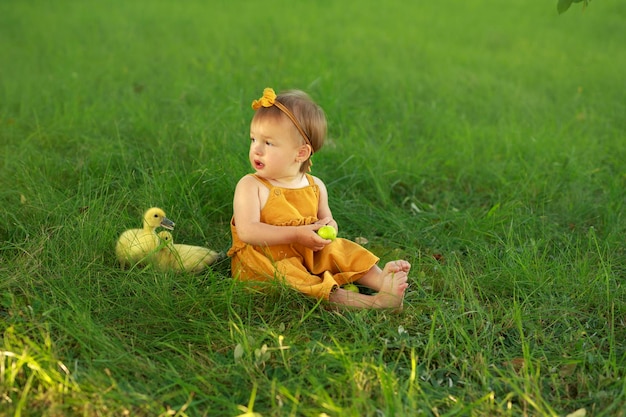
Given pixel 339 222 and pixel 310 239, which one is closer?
pixel 310 239

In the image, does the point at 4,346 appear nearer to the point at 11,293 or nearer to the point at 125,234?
the point at 11,293

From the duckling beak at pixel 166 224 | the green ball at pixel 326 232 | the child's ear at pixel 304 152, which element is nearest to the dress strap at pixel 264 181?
the child's ear at pixel 304 152

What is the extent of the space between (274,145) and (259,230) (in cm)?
37

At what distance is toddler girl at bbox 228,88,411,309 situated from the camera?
9.67 ft

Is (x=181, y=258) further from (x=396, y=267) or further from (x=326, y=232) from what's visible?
(x=396, y=267)

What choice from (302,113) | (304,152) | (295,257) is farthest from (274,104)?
(295,257)

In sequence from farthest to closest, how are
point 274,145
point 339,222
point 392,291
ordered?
point 339,222, point 274,145, point 392,291

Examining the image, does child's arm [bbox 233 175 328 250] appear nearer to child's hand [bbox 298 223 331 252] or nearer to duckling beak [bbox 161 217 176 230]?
child's hand [bbox 298 223 331 252]

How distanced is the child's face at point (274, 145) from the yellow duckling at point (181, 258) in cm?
46

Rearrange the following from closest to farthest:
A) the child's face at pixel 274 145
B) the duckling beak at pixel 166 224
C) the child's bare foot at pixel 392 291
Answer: the child's bare foot at pixel 392 291 < the child's face at pixel 274 145 < the duckling beak at pixel 166 224

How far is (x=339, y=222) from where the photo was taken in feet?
12.4

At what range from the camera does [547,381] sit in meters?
2.50

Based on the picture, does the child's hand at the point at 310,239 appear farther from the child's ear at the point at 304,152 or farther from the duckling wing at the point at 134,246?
the duckling wing at the point at 134,246

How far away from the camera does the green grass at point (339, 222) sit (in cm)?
238
